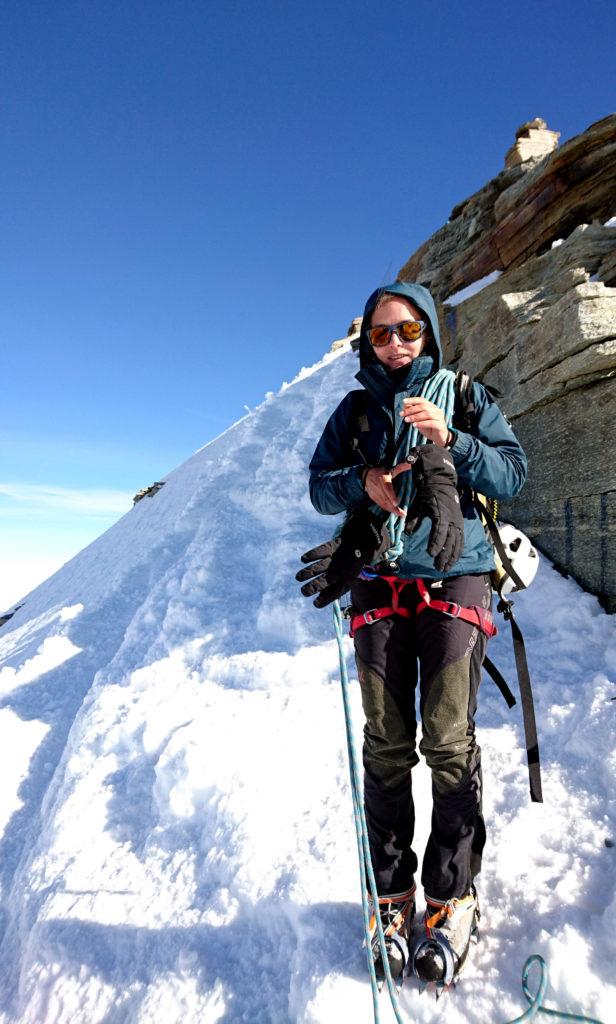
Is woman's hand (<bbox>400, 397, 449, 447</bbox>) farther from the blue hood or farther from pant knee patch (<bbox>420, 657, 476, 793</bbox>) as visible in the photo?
pant knee patch (<bbox>420, 657, 476, 793</bbox>)

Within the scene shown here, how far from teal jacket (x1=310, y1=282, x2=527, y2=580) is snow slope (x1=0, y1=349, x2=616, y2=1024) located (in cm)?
167

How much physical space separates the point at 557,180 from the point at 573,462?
7579 millimetres

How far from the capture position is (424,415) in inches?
88.6

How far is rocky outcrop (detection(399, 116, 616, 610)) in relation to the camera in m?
4.78

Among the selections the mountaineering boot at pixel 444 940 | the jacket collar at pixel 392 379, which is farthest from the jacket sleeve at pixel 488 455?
the mountaineering boot at pixel 444 940

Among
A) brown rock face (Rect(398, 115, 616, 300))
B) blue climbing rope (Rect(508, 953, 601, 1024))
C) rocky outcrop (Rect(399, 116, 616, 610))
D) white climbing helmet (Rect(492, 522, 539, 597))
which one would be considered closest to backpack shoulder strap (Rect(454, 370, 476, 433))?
white climbing helmet (Rect(492, 522, 539, 597))

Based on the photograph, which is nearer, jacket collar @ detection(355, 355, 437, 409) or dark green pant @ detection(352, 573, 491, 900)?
dark green pant @ detection(352, 573, 491, 900)

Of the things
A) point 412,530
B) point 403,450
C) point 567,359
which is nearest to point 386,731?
point 412,530

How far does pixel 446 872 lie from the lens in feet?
7.94

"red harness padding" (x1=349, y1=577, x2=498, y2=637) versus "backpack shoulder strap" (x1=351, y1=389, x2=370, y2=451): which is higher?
"backpack shoulder strap" (x1=351, y1=389, x2=370, y2=451)

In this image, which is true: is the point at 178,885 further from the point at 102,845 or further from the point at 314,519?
the point at 314,519

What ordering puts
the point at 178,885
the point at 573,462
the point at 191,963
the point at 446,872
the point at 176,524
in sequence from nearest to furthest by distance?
the point at 446,872 < the point at 191,963 < the point at 178,885 < the point at 573,462 < the point at 176,524

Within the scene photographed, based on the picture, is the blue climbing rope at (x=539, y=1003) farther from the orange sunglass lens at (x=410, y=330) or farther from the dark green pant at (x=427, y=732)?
the orange sunglass lens at (x=410, y=330)

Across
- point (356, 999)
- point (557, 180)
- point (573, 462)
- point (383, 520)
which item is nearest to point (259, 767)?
point (356, 999)
